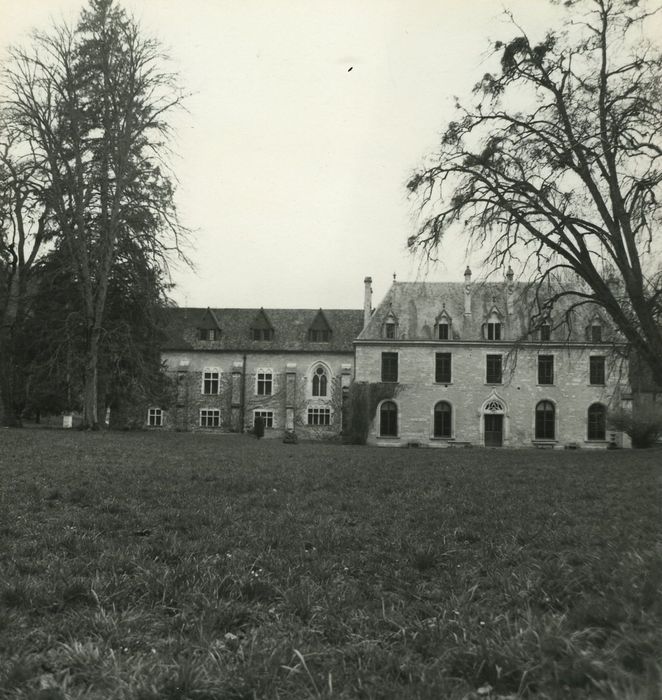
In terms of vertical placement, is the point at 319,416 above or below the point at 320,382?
below

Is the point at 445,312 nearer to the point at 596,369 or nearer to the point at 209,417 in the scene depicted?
the point at 596,369

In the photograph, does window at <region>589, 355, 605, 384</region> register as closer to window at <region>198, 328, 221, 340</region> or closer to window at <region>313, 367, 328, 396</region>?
window at <region>313, 367, 328, 396</region>

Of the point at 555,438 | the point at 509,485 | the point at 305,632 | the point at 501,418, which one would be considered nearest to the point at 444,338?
the point at 501,418

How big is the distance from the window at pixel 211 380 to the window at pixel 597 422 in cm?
2725

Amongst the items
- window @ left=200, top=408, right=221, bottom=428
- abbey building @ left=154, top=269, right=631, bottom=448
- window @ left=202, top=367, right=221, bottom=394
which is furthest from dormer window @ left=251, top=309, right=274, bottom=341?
window @ left=200, top=408, right=221, bottom=428

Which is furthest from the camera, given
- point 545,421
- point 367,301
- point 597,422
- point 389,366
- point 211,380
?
point 211,380

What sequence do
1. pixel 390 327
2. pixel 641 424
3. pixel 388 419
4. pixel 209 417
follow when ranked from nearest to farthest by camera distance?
1. pixel 641 424
2. pixel 388 419
3. pixel 390 327
4. pixel 209 417

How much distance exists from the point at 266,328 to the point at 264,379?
4249 millimetres

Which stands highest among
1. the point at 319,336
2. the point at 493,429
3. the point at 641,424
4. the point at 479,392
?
the point at 319,336

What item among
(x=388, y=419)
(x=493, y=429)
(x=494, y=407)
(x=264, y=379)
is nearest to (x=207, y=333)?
(x=264, y=379)

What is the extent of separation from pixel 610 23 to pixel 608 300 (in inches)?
267

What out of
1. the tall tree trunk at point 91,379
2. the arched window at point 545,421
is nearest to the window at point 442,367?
the arched window at point 545,421

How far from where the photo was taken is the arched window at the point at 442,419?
1625 inches

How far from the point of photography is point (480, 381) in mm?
41281
